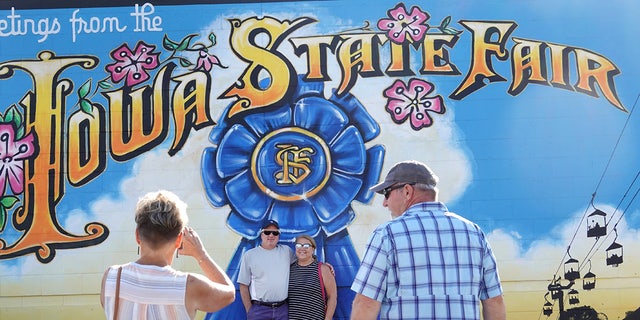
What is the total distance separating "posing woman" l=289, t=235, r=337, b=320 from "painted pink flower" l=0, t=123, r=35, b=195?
2.44 m

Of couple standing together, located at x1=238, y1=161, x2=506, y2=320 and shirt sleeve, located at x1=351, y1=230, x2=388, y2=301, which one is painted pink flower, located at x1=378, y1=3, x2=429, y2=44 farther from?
shirt sleeve, located at x1=351, y1=230, x2=388, y2=301

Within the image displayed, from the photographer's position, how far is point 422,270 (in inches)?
128

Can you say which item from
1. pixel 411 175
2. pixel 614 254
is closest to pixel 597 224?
pixel 614 254

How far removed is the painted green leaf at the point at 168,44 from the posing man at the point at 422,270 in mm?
3588

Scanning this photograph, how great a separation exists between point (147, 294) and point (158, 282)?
0.20 feet

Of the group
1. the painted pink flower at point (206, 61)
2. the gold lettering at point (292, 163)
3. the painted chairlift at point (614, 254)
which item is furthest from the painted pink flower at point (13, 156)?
the painted chairlift at point (614, 254)

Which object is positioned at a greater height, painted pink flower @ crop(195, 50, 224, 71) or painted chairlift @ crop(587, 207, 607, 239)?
painted pink flower @ crop(195, 50, 224, 71)

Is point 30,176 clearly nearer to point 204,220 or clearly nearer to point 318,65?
point 204,220

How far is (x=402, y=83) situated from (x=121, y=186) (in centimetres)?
253

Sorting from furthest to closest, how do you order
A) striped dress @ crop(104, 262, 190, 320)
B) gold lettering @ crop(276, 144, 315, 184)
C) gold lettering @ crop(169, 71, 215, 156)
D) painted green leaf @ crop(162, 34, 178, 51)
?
1. painted green leaf @ crop(162, 34, 178, 51)
2. gold lettering @ crop(169, 71, 215, 156)
3. gold lettering @ crop(276, 144, 315, 184)
4. striped dress @ crop(104, 262, 190, 320)

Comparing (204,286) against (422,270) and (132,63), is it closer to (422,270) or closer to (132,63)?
(422,270)

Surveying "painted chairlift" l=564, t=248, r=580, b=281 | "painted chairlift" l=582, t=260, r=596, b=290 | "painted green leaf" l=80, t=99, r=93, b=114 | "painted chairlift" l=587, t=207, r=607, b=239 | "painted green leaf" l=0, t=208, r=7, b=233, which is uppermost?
"painted green leaf" l=80, t=99, r=93, b=114

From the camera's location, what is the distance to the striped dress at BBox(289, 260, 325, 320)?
5891 millimetres

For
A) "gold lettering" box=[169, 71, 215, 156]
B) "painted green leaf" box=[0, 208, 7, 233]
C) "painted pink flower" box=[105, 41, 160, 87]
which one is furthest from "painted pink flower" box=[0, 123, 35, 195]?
"gold lettering" box=[169, 71, 215, 156]
